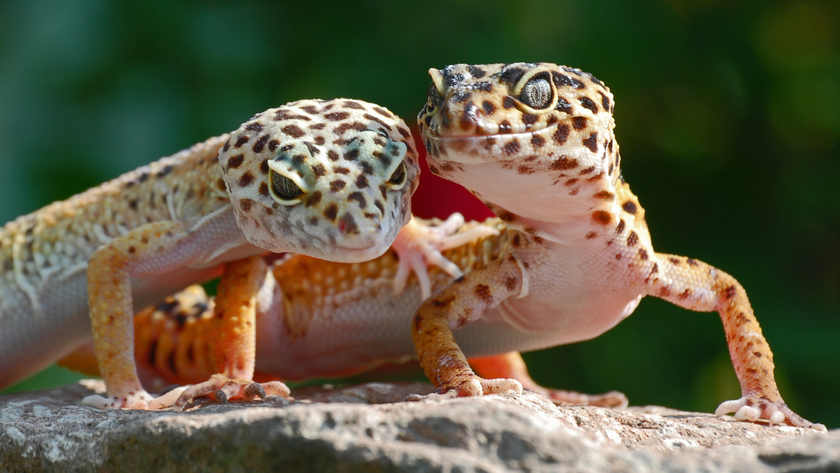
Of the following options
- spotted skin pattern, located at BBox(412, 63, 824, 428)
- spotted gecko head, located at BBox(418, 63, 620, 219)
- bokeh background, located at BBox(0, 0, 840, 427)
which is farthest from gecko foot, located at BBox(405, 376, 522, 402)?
bokeh background, located at BBox(0, 0, 840, 427)

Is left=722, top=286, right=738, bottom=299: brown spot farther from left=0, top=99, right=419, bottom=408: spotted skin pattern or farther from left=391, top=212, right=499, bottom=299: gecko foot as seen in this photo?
left=0, top=99, right=419, bottom=408: spotted skin pattern

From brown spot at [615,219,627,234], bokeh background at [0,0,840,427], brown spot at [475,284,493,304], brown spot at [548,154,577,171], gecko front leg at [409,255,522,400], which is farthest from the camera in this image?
bokeh background at [0,0,840,427]

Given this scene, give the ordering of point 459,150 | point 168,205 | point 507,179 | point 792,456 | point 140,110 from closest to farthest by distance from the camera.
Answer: point 792,456
point 459,150
point 507,179
point 168,205
point 140,110

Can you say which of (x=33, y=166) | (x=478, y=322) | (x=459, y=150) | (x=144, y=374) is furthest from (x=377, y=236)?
(x=33, y=166)

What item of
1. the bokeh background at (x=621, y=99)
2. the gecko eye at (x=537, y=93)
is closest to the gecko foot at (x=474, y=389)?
the gecko eye at (x=537, y=93)

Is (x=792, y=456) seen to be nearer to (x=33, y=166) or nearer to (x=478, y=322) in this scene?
(x=478, y=322)

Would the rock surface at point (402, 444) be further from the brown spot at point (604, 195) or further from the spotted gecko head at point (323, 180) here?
the brown spot at point (604, 195)
